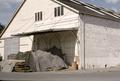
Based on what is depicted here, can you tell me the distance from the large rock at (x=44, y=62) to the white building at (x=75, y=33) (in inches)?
95.7

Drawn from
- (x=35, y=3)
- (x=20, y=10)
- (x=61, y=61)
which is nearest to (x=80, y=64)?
(x=61, y=61)

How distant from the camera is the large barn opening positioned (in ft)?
104

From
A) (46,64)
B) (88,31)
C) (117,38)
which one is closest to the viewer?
(46,64)

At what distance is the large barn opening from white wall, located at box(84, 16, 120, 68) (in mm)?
1422

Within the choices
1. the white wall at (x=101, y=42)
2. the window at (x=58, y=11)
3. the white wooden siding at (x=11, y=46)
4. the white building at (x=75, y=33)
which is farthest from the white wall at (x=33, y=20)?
the white wall at (x=101, y=42)

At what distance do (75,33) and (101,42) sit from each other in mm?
3357

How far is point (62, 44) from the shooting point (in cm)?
3297

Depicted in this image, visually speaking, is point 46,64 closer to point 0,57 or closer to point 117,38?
point 117,38

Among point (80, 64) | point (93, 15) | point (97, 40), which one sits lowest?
point (80, 64)

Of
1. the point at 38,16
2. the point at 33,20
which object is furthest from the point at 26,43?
the point at 38,16

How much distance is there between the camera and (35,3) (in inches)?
1539

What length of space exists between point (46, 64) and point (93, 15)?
7407 millimetres

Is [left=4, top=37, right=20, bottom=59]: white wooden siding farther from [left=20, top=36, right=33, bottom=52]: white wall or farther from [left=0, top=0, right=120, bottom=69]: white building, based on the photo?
[left=0, top=0, right=120, bottom=69]: white building

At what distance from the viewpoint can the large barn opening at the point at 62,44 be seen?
1254 inches
